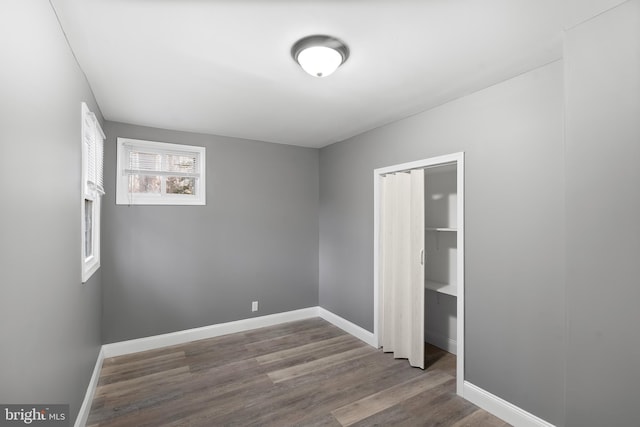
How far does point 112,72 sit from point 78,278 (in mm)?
1493

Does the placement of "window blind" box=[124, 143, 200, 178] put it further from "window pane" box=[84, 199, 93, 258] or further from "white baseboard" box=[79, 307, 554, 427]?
"white baseboard" box=[79, 307, 554, 427]

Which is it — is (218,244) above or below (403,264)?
above

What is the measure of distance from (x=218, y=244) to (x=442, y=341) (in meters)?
2.99

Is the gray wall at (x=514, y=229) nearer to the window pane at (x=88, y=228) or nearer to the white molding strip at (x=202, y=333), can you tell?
the white molding strip at (x=202, y=333)

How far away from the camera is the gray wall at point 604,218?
1.45 m

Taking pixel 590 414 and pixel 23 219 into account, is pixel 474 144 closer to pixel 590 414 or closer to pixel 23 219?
pixel 590 414

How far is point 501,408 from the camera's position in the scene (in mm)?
2238

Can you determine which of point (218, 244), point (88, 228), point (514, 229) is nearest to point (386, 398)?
point (514, 229)

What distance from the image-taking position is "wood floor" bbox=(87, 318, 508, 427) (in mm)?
2236

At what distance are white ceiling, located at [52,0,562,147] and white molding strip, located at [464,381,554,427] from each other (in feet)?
8.02

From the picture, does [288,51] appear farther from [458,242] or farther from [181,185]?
[181,185]

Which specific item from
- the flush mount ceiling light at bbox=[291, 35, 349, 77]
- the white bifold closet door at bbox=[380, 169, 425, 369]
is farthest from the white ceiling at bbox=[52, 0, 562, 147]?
the white bifold closet door at bbox=[380, 169, 425, 369]

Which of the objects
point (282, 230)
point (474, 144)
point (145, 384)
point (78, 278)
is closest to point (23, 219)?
point (78, 278)

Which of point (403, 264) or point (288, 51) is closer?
point (288, 51)
